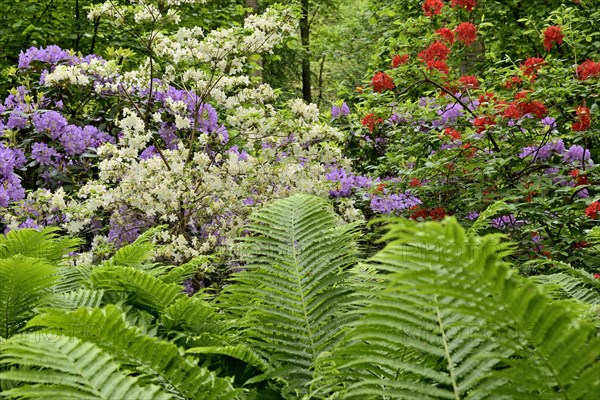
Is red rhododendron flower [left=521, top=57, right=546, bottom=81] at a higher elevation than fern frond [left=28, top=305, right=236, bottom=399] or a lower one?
higher

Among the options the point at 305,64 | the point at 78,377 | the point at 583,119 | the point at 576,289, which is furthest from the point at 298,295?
the point at 305,64

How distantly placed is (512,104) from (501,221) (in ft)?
2.88

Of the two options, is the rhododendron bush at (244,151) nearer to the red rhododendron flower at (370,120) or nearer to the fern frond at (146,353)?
the red rhododendron flower at (370,120)

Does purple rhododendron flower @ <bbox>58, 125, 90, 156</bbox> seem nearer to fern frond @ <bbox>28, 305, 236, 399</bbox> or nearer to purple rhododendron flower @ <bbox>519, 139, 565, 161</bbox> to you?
purple rhododendron flower @ <bbox>519, 139, 565, 161</bbox>

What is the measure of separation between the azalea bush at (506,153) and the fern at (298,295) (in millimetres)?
1965

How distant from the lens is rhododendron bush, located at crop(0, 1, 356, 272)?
3.65 m

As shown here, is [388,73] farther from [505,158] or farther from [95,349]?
[95,349]

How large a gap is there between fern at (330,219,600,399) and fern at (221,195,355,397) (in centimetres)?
16

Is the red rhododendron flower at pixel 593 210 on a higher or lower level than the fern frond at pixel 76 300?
lower

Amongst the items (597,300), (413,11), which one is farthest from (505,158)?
(413,11)

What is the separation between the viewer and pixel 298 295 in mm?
1597

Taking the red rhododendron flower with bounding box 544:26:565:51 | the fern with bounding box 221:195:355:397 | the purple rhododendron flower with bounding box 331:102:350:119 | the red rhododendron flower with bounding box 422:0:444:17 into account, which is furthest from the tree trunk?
the fern with bounding box 221:195:355:397

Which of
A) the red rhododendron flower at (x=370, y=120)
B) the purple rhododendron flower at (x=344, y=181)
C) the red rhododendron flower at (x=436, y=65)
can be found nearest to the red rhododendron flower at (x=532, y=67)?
the red rhododendron flower at (x=436, y=65)

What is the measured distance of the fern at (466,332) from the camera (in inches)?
34.8
